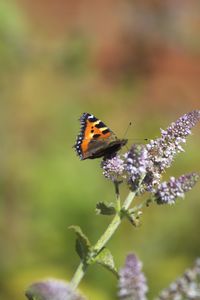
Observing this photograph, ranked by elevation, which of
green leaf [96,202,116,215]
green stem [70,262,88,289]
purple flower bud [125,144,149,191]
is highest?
green leaf [96,202,116,215]

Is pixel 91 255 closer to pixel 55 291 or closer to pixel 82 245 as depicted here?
pixel 82 245

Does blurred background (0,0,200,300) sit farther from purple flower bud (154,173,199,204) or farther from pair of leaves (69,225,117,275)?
purple flower bud (154,173,199,204)

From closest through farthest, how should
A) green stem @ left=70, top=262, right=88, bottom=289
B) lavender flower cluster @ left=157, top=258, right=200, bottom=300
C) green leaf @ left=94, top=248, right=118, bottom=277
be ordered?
lavender flower cluster @ left=157, top=258, right=200, bottom=300 → green stem @ left=70, top=262, right=88, bottom=289 → green leaf @ left=94, top=248, right=118, bottom=277

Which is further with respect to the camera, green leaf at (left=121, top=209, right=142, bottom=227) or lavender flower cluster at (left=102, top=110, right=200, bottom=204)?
green leaf at (left=121, top=209, right=142, bottom=227)

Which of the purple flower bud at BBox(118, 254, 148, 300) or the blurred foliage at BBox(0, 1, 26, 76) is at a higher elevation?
the blurred foliage at BBox(0, 1, 26, 76)

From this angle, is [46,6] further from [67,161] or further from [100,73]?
[67,161]

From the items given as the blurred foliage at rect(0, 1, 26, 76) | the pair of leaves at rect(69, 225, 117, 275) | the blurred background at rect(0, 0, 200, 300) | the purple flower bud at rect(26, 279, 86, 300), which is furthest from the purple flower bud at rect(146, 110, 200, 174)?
the blurred foliage at rect(0, 1, 26, 76)

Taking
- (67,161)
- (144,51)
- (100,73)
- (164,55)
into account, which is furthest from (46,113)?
(164,55)

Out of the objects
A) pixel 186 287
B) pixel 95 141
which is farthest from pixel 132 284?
pixel 95 141
